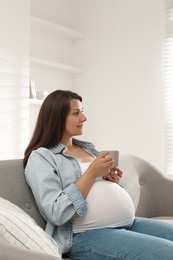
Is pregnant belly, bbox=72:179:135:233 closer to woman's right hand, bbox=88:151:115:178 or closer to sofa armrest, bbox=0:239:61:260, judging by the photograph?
woman's right hand, bbox=88:151:115:178

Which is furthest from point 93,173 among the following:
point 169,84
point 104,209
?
point 169,84

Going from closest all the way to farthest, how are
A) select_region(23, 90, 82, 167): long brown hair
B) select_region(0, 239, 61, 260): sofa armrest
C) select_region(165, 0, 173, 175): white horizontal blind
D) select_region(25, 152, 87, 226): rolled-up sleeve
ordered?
select_region(0, 239, 61, 260): sofa armrest → select_region(25, 152, 87, 226): rolled-up sleeve → select_region(23, 90, 82, 167): long brown hair → select_region(165, 0, 173, 175): white horizontal blind

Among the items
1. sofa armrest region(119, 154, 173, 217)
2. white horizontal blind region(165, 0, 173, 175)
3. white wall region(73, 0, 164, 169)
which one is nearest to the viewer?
sofa armrest region(119, 154, 173, 217)

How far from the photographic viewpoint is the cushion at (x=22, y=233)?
1270 millimetres

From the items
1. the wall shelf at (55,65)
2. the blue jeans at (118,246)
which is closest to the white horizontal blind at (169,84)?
the wall shelf at (55,65)

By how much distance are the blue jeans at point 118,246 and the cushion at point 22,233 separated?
0.29 meters

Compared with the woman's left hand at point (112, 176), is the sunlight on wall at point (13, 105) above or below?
above

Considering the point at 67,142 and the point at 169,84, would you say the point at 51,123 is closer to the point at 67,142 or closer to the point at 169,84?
the point at 67,142

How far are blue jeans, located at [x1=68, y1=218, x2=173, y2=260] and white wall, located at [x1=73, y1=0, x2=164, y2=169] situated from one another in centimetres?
262

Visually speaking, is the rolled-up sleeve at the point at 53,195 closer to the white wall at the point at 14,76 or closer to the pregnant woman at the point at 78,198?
the pregnant woman at the point at 78,198

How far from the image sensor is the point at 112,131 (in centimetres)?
465

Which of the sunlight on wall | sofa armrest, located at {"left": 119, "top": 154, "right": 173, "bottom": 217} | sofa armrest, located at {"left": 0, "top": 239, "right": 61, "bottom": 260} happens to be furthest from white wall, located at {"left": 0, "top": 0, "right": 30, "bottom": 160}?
sofa armrest, located at {"left": 0, "top": 239, "right": 61, "bottom": 260}

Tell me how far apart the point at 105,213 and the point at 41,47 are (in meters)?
3.01

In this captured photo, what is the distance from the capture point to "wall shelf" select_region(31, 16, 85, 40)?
427cm
